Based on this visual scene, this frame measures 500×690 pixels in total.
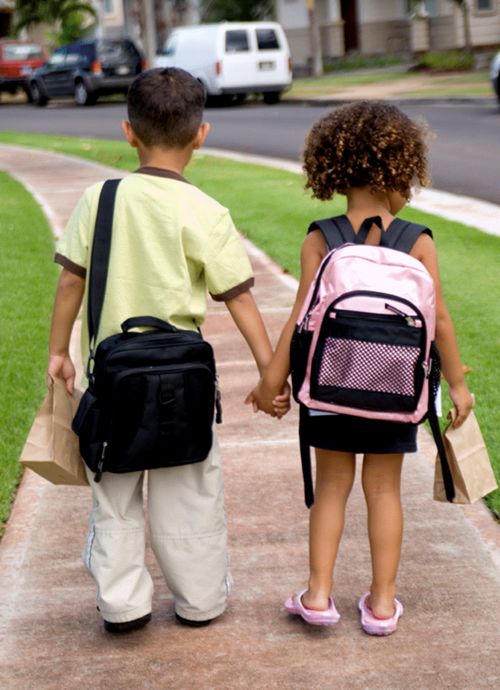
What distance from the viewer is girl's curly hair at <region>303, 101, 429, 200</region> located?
141 inches

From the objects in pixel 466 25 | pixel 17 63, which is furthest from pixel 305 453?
pixel 17 63

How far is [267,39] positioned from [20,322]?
2490 cm

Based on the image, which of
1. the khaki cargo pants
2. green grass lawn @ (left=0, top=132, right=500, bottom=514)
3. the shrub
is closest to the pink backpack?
the khaki cargo pants

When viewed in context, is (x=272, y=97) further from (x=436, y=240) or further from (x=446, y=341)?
(x=446, y=341)

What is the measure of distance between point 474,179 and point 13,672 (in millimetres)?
11598

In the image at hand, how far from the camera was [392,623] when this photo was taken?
12.3ft

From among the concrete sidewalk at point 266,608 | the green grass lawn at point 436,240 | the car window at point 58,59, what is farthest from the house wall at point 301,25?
the concrete sidewalk at point 266,608

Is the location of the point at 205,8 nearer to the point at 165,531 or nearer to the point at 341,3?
the point at 341,3

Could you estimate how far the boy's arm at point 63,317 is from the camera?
148 inches

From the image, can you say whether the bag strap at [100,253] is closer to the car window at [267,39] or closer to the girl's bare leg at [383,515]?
the girl's bare leg at [383,515]

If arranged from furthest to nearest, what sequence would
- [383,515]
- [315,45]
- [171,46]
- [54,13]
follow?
[54,13] → [315,45] → [171,46] → [383,515]

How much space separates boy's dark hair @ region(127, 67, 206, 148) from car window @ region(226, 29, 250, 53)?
2805 centimetres

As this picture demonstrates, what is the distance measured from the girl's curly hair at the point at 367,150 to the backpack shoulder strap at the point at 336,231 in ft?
0.31

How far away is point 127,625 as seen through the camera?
12.4ft
